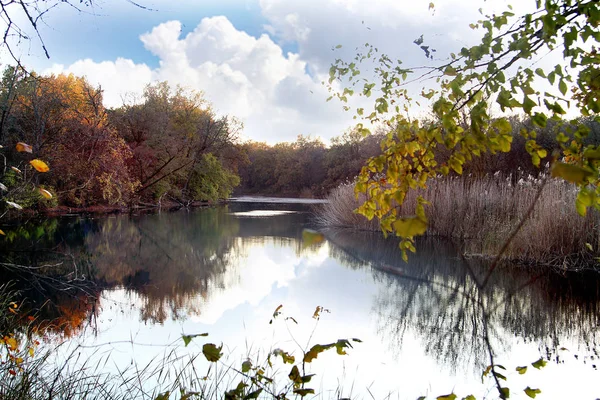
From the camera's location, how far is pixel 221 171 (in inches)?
1148

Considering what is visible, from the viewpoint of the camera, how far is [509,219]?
30.9 ft

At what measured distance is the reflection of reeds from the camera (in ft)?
22.5

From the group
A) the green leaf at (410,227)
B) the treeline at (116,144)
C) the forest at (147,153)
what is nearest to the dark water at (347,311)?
the green leaf at (410,227)

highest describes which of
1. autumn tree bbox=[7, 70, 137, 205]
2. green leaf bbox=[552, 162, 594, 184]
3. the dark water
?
autumn tree bbox=[7, 70, 137, 205]

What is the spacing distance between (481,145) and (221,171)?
28311 millimetres

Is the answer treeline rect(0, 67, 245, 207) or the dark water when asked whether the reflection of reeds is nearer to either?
the dark water

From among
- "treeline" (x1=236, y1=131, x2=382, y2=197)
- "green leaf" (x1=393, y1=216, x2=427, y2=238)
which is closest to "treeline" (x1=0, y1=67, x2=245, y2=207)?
"treeline" (x1=236, y1=131, x2=382, y2=197)

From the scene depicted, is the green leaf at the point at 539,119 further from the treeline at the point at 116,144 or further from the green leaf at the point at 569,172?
the treeline at the point at 116,144

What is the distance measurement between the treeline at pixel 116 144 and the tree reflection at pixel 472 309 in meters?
5.06

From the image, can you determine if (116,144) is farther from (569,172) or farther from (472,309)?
(569,172)

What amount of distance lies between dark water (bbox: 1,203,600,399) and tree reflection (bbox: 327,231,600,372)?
0.06 feet

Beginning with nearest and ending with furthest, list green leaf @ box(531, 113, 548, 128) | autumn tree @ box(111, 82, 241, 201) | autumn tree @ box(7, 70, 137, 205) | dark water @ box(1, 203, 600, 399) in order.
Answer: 1. green leaf @ box(531, 113, 548, 128)
2. dark water @ box(1, 203, 600, 399)
3. autumn tree @ box(7, 70, 137, 205)
4. autumn tree @ box(111, 82, 241, 201)

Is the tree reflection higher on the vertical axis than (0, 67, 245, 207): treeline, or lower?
lower

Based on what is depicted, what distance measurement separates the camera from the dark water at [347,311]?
3.37 metres
